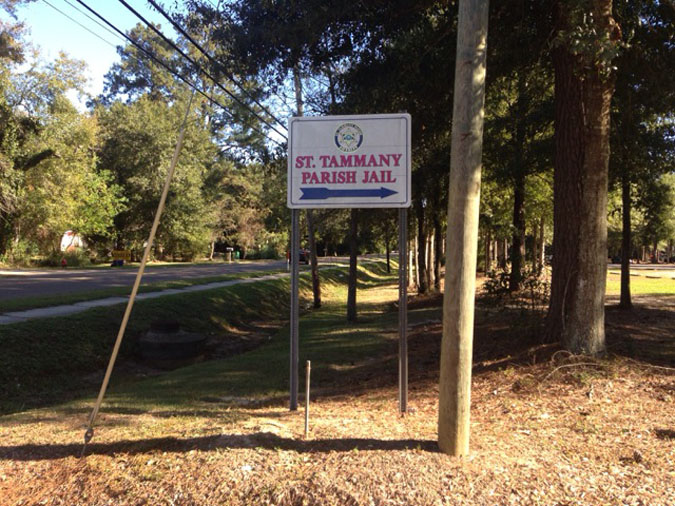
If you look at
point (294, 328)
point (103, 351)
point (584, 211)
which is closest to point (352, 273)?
point (103, 351)

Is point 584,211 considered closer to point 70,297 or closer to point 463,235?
point 463,235

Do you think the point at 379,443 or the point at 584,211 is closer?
the point at 379,443

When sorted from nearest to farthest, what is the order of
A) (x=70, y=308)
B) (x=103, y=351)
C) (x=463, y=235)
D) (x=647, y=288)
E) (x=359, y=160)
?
(x=463, y=235) < (x=359, y=160) < (x=103, y=351) < (x=70, y=308) < (x=647, y=288)

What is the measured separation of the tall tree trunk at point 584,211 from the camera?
658 cm

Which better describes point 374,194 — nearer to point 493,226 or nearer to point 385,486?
point 385,486

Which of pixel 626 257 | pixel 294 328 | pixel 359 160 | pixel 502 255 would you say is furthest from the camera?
pixel 502 255

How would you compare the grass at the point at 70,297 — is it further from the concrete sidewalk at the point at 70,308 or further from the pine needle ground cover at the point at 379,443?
the pine needle ground cover at the point at 379,443

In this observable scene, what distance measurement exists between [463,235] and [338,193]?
1.71 m

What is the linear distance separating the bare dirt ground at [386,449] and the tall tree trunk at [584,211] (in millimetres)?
470

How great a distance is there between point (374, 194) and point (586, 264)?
307cm

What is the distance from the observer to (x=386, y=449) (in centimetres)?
426

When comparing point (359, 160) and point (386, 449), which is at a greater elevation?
point (359, 160)

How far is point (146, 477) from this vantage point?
3900mm

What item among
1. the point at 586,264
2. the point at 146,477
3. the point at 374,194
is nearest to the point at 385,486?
the point at 146,477
